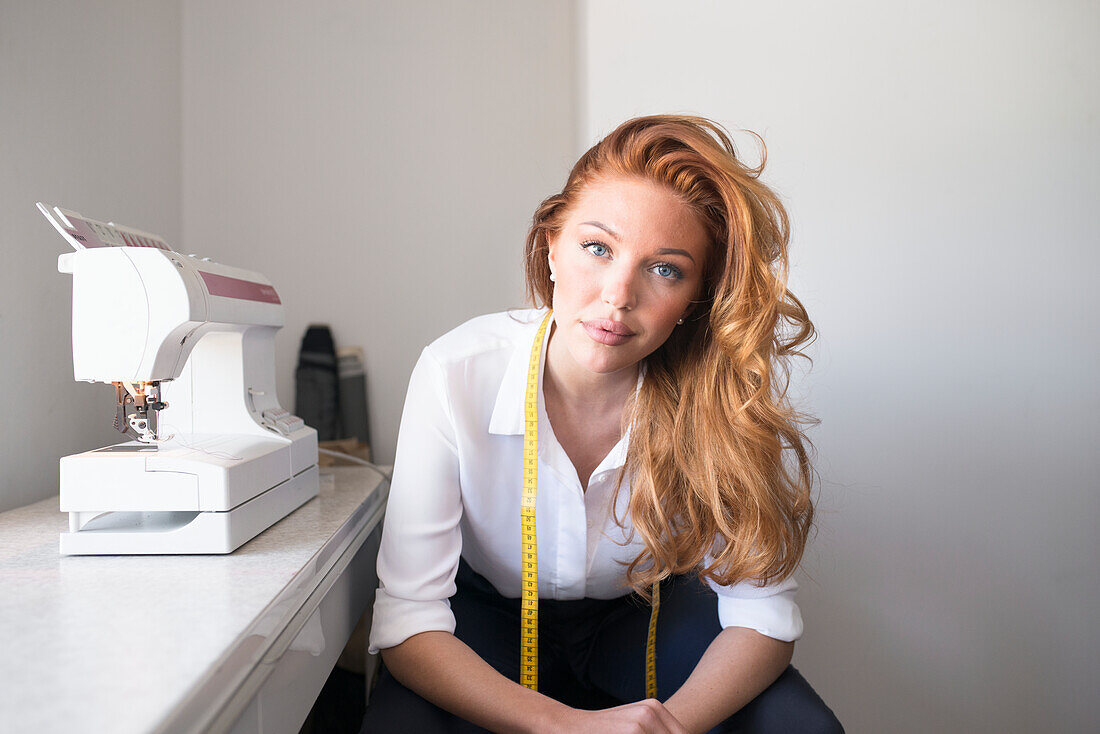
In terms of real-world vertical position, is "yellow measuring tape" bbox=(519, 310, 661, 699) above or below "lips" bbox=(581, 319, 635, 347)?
below

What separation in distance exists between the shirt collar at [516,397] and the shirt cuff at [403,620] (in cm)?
31

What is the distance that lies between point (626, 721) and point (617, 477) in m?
0.43

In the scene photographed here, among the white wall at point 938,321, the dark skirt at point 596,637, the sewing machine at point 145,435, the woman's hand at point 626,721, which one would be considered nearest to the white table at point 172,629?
the sewing machine at point 145,435

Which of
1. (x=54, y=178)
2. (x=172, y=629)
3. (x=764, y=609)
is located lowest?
(x=764, y=609)

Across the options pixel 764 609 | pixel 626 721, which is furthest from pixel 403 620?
pixel 764 609

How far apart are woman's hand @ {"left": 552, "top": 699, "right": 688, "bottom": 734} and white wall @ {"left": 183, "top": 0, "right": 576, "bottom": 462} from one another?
50.0 inches

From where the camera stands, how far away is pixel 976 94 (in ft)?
5.57

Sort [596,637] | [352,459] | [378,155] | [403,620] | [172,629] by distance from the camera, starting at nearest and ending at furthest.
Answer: [172,629], [403,620], [596,637], [352,459], [378,155]

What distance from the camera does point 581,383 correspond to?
133cm

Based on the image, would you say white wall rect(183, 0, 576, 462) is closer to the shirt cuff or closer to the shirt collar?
the shirt collar

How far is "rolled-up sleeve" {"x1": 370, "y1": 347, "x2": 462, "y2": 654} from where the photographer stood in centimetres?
114

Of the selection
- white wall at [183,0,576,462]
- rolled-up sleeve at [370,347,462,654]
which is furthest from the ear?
white wall at [183,0,576,462]

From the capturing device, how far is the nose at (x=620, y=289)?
3.69 ft

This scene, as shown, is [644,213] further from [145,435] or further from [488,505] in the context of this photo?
[145,435]
